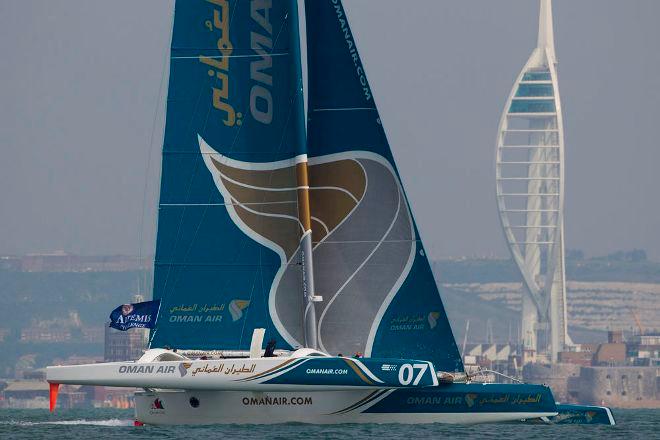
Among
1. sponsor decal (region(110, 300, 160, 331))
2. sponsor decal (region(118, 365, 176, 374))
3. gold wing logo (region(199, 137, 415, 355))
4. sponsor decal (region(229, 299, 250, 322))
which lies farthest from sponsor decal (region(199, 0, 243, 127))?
sponsor decal (region(118, 365, 176, 374))

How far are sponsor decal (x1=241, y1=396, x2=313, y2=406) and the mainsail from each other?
5.51 ft

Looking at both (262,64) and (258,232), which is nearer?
(262,64)

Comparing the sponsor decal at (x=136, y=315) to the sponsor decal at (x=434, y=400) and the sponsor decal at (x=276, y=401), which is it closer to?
the sponsor decal at (x=276, y=401)

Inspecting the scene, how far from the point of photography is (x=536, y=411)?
134 ft

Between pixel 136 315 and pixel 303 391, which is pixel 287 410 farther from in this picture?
pixel 136 315

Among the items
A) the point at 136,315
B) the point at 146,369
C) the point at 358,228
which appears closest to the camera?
the point at 146,369

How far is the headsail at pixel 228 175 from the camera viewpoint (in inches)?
1630

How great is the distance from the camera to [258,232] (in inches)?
1641

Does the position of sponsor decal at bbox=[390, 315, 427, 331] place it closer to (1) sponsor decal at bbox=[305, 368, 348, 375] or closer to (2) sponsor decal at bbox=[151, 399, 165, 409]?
(1) sponsor decal at bbox=[305, 368, 348, 375]

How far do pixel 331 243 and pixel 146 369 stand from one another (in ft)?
16.6

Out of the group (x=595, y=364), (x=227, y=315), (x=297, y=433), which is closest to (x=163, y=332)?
(x=227, y=315)

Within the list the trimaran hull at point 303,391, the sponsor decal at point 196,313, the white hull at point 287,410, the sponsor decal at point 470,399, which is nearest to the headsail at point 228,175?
the sponsor decal at point 196,313

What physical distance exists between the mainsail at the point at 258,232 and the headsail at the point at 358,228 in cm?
4

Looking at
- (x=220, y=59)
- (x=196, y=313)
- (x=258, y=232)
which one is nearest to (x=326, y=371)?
(x=196, y=313)
